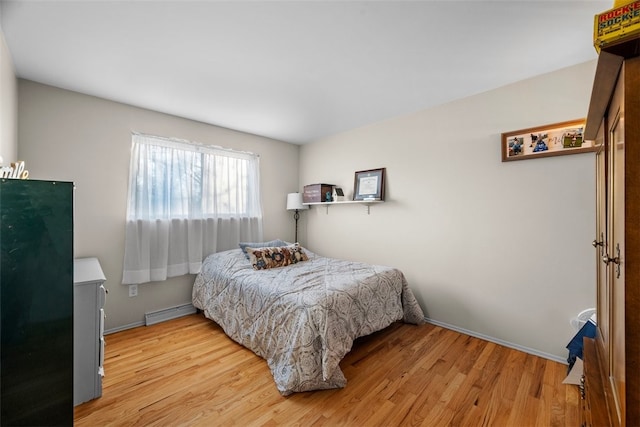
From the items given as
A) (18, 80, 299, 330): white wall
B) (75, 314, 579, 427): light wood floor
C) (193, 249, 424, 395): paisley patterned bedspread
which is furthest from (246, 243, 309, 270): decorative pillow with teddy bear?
(18, 80, 299, 330): white wall

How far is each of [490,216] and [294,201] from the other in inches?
101

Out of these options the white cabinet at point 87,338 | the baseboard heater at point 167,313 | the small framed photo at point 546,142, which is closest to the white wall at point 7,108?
the white cabinet at point 87,338

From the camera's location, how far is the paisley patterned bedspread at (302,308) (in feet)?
6.10

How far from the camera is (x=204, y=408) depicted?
170cm

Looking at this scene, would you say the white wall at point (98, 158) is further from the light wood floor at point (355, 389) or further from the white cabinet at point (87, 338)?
the white cabinet at point (87, 338)

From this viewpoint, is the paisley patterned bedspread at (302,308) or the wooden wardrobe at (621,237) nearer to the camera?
the wooden wardrobe at (621,237)

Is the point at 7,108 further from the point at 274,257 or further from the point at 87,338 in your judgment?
the point at 274,257

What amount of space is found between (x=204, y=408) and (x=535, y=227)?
2886 mm

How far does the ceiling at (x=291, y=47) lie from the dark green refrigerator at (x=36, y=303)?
116 centimetres

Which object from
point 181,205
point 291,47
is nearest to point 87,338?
point 181,205

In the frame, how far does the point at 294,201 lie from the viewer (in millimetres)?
4074

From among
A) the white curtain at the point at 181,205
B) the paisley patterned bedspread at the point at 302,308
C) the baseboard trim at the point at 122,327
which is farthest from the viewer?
the white curtain at the point at 181,205

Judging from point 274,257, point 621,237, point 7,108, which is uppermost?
point 7,108

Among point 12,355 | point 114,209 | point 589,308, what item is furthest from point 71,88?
point 589,308
